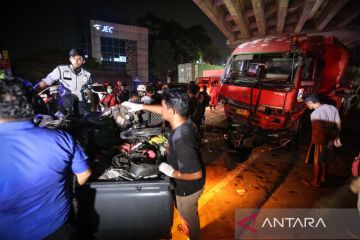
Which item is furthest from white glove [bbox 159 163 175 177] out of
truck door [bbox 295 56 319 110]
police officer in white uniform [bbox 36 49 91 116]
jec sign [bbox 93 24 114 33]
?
jec sign [bbox 93 24 114 33]

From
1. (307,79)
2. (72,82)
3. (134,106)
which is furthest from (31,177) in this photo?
(307,79)

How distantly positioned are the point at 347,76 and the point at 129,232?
981cm

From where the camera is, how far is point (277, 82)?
236 inches

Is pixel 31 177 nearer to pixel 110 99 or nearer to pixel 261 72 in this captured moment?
pixel 110 99

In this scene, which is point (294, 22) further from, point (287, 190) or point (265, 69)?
point (287, 190)

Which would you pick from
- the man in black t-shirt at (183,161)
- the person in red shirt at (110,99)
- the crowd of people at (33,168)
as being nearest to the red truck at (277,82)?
the person in red shirt at (110,99)

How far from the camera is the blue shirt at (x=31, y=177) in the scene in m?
1.32

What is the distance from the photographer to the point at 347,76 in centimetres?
844

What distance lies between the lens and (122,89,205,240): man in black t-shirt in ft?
6.69

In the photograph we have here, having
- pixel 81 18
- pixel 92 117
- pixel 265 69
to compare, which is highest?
pixel 81 18

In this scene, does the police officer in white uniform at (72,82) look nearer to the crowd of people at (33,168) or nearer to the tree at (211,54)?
the crowd of people at (33,168)

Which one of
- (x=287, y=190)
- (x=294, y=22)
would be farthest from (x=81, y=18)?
(x=287, y=190)

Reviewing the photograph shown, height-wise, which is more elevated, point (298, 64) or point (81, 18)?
point (81, 18)

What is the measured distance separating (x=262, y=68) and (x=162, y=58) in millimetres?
28590
